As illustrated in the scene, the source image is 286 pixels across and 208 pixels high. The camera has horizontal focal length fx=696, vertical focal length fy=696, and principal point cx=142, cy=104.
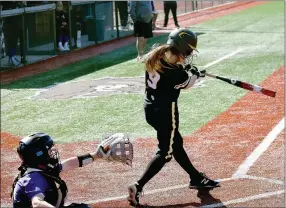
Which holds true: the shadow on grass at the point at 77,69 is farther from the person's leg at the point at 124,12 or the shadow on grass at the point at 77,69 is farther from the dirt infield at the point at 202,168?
the dirt infield at the point at 202,168

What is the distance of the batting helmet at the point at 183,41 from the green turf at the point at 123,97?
332cm

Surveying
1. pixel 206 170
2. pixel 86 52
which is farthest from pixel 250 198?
pixel 86 52

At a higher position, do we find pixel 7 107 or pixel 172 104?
pixel 172 104

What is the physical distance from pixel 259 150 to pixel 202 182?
5.41 ft

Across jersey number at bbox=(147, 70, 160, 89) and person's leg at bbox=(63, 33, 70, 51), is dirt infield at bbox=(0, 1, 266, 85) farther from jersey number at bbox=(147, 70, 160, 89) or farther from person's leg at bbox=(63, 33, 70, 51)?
jersey number at bbox=(147, 70, 160, 89)

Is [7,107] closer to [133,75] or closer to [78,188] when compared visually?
[133,75]

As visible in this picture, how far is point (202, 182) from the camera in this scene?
276 inches

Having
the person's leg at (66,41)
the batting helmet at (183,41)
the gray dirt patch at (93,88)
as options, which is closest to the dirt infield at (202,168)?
the batting helmet at (183,41)

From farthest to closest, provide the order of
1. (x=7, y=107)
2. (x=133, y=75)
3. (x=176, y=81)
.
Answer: (x=133, y=75), (x=7, y=107), (x=176, y=81)

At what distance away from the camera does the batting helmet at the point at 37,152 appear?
434 cm

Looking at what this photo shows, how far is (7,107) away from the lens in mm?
12219

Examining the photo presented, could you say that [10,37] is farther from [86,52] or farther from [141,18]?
[141,18]

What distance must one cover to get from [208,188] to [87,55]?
38.2 ft

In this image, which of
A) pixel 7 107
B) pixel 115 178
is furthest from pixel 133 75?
pixel 115 178
